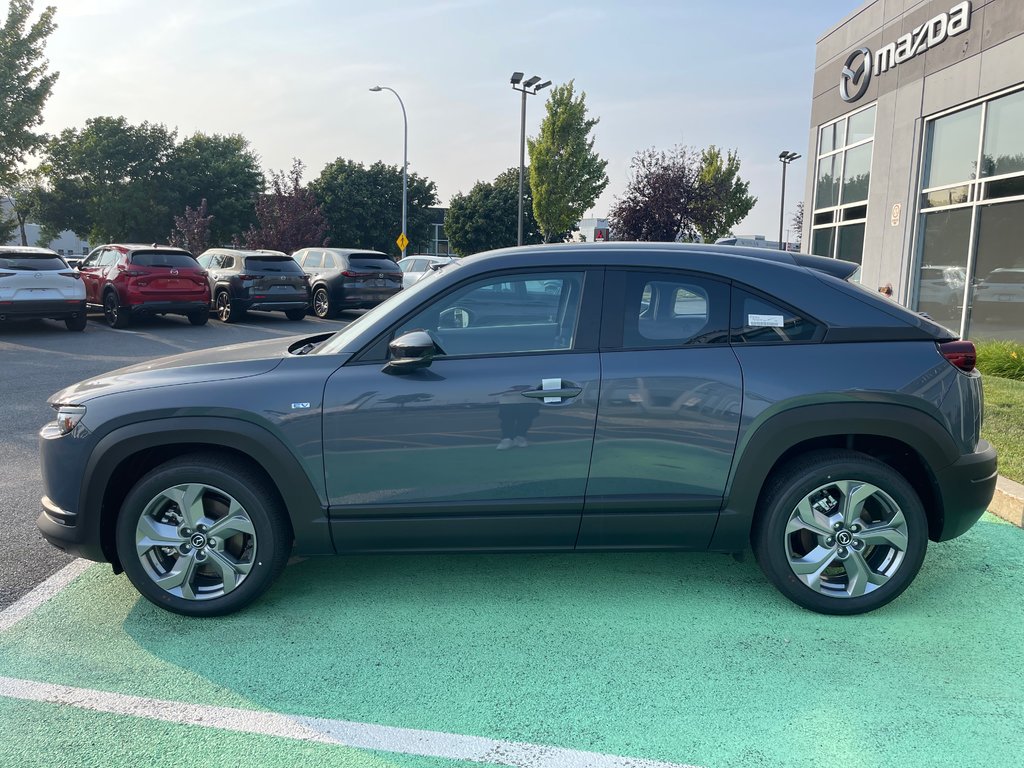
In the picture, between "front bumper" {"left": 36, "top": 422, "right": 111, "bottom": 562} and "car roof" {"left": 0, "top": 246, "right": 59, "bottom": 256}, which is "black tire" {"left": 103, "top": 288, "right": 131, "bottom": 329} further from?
"front bumper" {"left": 36, "top": 422, "right": 111, "bottom": 562}

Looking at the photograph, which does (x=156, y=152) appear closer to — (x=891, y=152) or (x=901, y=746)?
(x=891, y=152)

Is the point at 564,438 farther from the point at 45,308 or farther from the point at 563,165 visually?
the point at 563,165

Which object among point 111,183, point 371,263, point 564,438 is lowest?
point 564,438

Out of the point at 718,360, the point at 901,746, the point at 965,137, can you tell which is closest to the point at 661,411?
the point at 718,360

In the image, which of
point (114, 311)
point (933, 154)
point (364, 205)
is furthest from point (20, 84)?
point (364, 205)

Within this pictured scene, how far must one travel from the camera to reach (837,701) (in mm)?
2916

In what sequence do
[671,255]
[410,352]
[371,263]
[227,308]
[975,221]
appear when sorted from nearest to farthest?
[410,352] < [671,255] < [975,221] < [227,308] < [371,263]

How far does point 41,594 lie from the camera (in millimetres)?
3834

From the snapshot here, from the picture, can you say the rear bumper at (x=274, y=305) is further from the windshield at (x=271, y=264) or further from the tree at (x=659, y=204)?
the tree at (x=659, y=204)

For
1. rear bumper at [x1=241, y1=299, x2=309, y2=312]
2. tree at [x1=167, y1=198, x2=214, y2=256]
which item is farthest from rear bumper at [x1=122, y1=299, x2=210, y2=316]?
tree at [x1=167, y1=198, x2=214, y2=256]

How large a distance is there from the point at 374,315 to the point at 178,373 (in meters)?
0.93

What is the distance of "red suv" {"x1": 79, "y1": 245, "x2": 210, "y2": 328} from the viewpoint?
15773mm

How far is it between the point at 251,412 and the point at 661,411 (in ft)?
5.90

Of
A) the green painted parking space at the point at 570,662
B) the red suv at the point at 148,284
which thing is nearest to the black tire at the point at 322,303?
the red suv at the point at 148,284
